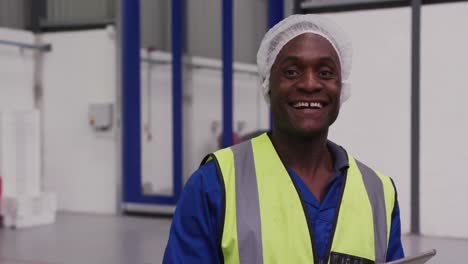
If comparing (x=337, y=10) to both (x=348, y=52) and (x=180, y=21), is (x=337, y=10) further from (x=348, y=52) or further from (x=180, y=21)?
(x=348, y=52)

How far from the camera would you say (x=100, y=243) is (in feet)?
12.5

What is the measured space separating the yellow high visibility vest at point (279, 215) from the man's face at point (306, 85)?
0.33 ft

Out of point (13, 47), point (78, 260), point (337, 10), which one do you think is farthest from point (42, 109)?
point (337, 10)

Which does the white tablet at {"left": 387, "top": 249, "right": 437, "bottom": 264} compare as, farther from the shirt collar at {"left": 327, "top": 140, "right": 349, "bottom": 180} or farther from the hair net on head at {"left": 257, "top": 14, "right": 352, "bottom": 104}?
the hair net on head at {"left": 257, "top": 14, "right": 352, "bottom": 104}

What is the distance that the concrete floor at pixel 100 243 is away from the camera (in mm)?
3354

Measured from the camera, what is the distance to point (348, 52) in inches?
49.4

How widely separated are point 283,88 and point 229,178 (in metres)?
0.20

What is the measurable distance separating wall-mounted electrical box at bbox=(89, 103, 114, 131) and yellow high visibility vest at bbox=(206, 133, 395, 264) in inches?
148

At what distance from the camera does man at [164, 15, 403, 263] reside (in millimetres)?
1098

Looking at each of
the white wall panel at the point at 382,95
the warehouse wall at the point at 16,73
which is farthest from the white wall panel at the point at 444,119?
the warehouse wall at the point at 16,73

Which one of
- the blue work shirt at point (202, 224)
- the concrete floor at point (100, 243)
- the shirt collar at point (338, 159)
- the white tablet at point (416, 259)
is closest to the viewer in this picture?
the white tablet at point (416, 259)

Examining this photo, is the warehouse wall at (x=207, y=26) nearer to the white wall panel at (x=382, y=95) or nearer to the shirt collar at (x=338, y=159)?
the white wall panel at (x=382, y=95)

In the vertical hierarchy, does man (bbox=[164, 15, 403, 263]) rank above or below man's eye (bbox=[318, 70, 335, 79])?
below

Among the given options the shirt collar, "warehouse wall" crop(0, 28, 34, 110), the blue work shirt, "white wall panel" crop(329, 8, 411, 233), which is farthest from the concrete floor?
the blue work shirt
